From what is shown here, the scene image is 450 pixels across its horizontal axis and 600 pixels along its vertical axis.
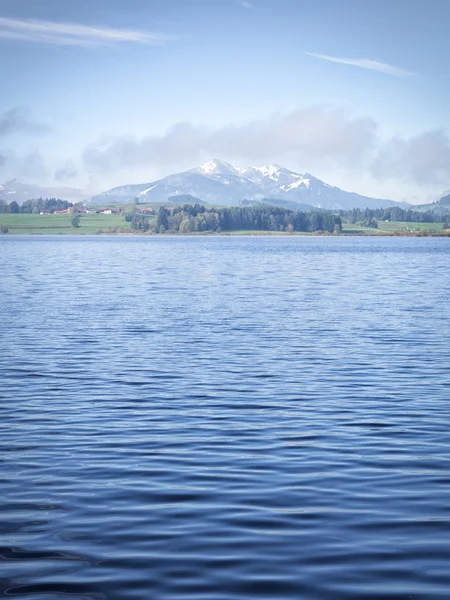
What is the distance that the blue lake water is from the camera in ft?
33.3

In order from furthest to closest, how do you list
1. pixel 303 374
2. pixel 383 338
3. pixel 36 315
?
pixel 36 315 → pixel 383 338 → pixel 303 374

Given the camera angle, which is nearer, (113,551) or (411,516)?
(113,551)

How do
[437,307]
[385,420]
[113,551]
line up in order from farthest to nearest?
[437,307], [385,420], [113,551]

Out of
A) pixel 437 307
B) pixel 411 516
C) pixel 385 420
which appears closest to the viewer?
pixel 411 516

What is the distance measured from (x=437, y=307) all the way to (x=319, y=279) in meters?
26.6

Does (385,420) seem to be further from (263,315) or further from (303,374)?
(263,315)

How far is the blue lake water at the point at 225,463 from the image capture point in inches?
400

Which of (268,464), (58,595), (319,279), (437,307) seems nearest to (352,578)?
(58,595)

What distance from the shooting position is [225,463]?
49.0ft

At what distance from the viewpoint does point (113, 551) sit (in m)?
10.7

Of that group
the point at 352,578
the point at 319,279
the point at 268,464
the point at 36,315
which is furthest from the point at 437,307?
the point at 352,578

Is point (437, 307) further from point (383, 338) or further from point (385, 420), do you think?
point (385, 420)

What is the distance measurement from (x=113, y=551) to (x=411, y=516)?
4446 mm

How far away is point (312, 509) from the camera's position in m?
12.4
